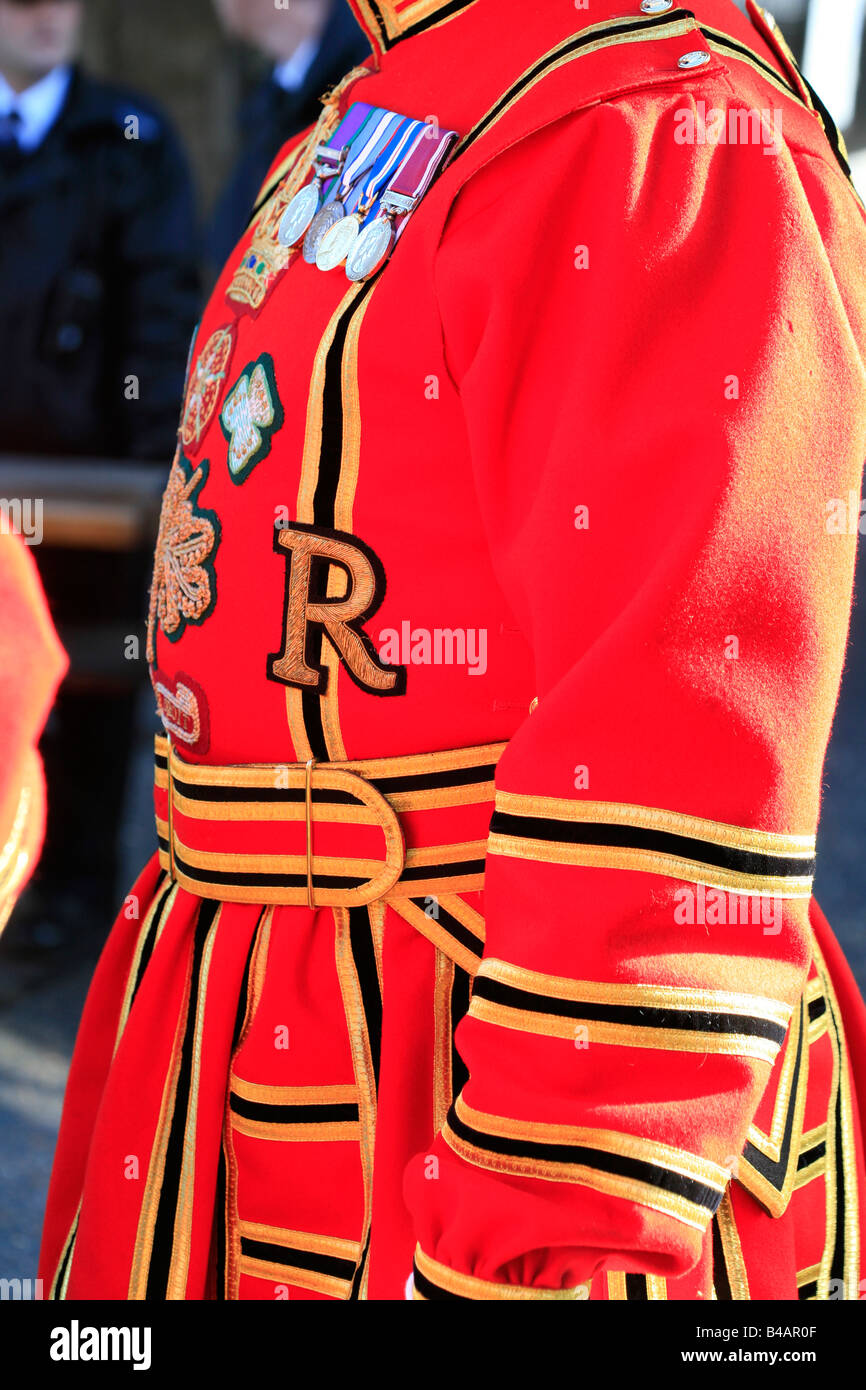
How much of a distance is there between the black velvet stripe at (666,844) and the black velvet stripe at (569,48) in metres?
0.46

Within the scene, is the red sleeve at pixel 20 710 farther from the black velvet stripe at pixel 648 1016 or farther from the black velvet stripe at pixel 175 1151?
the black velvet stripe at pixel 648 1016

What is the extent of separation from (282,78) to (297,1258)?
3226 mm

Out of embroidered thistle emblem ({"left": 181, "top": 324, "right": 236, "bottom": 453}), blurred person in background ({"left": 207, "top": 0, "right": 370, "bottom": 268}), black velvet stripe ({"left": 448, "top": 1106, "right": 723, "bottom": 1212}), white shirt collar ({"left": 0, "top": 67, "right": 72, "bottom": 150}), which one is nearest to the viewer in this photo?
black velvet stripe ({"left": 448, "top": 1106, "right": 723, "bottom": 1212})

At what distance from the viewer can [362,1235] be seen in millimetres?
1000

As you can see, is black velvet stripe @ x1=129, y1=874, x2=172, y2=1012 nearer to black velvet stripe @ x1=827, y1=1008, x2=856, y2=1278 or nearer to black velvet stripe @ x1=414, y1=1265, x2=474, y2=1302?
black velvet stripe @ x1=414, y1=1265, x2=474, y2=1302

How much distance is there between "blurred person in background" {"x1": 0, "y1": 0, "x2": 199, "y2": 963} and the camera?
313 cm

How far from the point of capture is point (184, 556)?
1095 millimetres

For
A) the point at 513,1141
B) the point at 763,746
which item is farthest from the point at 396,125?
the point at 513,1141

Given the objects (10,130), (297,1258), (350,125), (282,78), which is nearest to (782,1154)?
(297,1258)

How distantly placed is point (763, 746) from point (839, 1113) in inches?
17.0

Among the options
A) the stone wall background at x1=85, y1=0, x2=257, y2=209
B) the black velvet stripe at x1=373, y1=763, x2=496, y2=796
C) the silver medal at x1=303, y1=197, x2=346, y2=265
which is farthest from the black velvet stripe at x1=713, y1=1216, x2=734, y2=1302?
the stone wall background at x1=85, y1=0, x2=257, y2=209

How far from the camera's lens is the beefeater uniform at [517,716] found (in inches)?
31.8

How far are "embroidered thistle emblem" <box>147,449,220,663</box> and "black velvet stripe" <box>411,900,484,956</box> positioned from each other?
0.28m

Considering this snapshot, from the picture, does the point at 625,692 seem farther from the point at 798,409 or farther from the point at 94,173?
the point at 94,173
